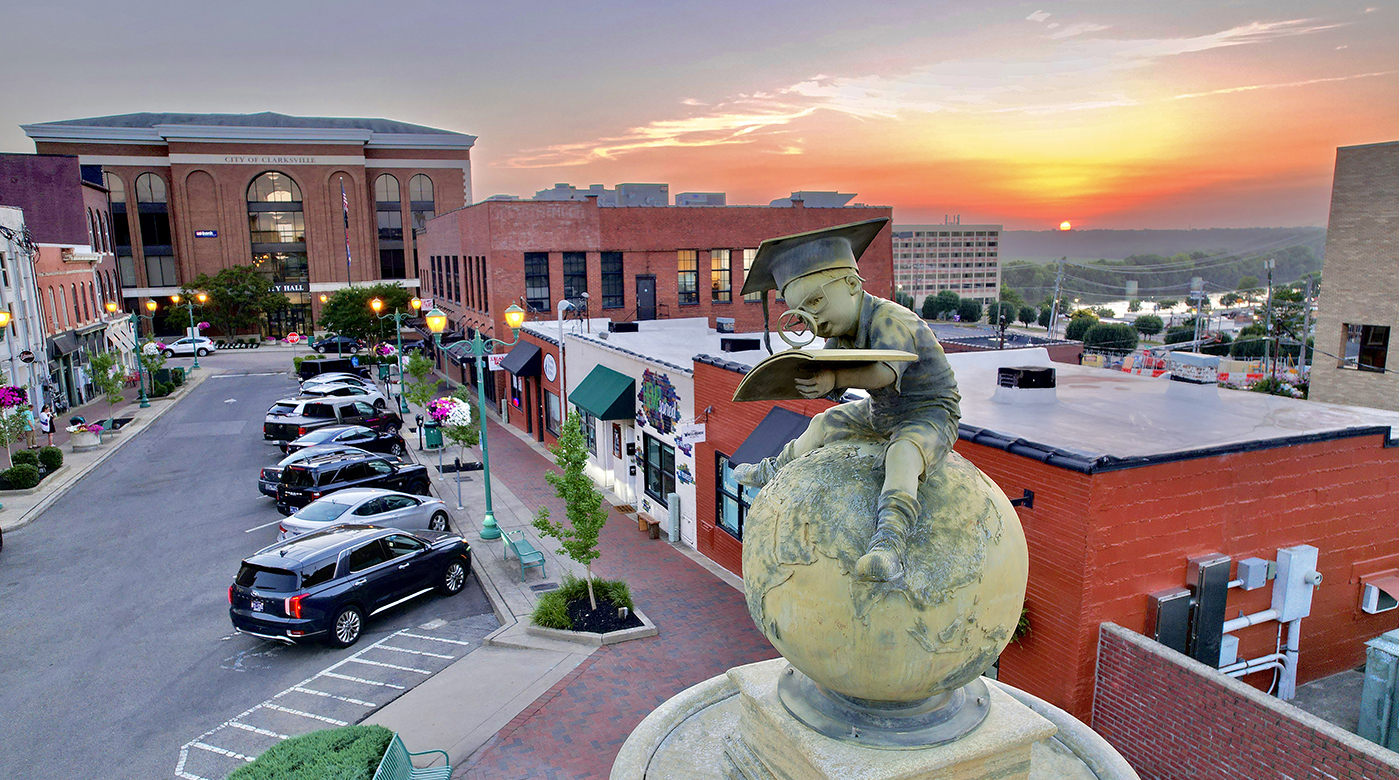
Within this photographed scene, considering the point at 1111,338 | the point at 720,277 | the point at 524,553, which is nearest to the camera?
the point at 524,553

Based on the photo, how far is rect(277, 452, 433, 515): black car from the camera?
61.4 ft

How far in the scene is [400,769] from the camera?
7.66 meters

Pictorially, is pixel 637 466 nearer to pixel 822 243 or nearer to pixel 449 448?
pixel 449 448

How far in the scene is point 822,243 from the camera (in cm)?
412

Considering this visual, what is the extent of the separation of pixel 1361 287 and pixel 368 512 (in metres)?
33.1

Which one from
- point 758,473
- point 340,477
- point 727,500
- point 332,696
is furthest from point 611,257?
point 758,473

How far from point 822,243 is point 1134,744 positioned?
23.5 ft

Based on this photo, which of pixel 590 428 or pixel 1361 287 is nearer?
pixel 590 428

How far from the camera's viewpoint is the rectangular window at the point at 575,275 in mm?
35156

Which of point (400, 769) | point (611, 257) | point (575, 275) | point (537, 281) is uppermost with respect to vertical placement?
point (611, 257)

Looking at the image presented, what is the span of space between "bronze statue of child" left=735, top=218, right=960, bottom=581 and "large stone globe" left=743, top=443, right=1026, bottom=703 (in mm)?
229

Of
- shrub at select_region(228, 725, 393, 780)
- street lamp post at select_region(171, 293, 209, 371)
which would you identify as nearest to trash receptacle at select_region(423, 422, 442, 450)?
shrub at select_region(228, 725, 393, 780)

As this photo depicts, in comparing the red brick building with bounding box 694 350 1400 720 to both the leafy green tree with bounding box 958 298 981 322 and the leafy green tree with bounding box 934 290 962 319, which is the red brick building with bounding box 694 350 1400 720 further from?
the leafy green tree with bounding box 934 290 962 319

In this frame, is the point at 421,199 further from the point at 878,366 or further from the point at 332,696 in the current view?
the point at 878,366
